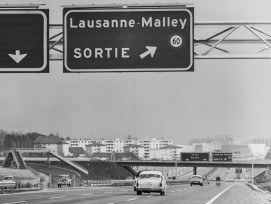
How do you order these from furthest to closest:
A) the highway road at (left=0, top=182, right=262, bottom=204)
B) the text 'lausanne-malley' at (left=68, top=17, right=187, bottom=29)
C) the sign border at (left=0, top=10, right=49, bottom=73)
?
the highway road at (left=0, top=182, right=262, bottom=204), the sign border at (left=0, top=10, right=49, bottom=73), the text 'lausanne-malley' at (left=68, top=17, right=187, bottom=29)

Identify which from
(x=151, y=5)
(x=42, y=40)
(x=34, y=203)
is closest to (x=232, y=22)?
(x=151, y=5)

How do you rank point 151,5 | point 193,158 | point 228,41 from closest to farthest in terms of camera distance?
point 151,5, point 228,41, point 193,158

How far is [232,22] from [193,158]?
129m

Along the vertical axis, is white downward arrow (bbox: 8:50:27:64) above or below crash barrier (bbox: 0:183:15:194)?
above

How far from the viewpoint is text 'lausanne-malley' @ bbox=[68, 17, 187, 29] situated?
19.9m

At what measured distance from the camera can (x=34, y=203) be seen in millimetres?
25156

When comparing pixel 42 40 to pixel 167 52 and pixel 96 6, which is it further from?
pixel 167 52

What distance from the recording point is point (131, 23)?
1997cm

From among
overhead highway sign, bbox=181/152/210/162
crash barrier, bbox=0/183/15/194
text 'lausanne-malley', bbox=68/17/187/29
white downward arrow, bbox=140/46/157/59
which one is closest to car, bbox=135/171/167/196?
crash barrier, bbox=0/183/15/194

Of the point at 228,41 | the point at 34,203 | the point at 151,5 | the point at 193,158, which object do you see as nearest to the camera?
the point at 151,5

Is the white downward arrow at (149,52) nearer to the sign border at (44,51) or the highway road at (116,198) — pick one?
the sign border at (44,51)

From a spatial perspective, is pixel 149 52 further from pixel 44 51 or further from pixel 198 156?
pixel 198 156

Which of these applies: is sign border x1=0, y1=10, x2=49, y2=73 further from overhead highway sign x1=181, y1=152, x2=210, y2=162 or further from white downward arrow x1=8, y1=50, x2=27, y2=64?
overhead highway sign x1=181, y1=152, x2=210, y2=162

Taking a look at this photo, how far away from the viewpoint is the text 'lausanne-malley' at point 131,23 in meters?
19.9
